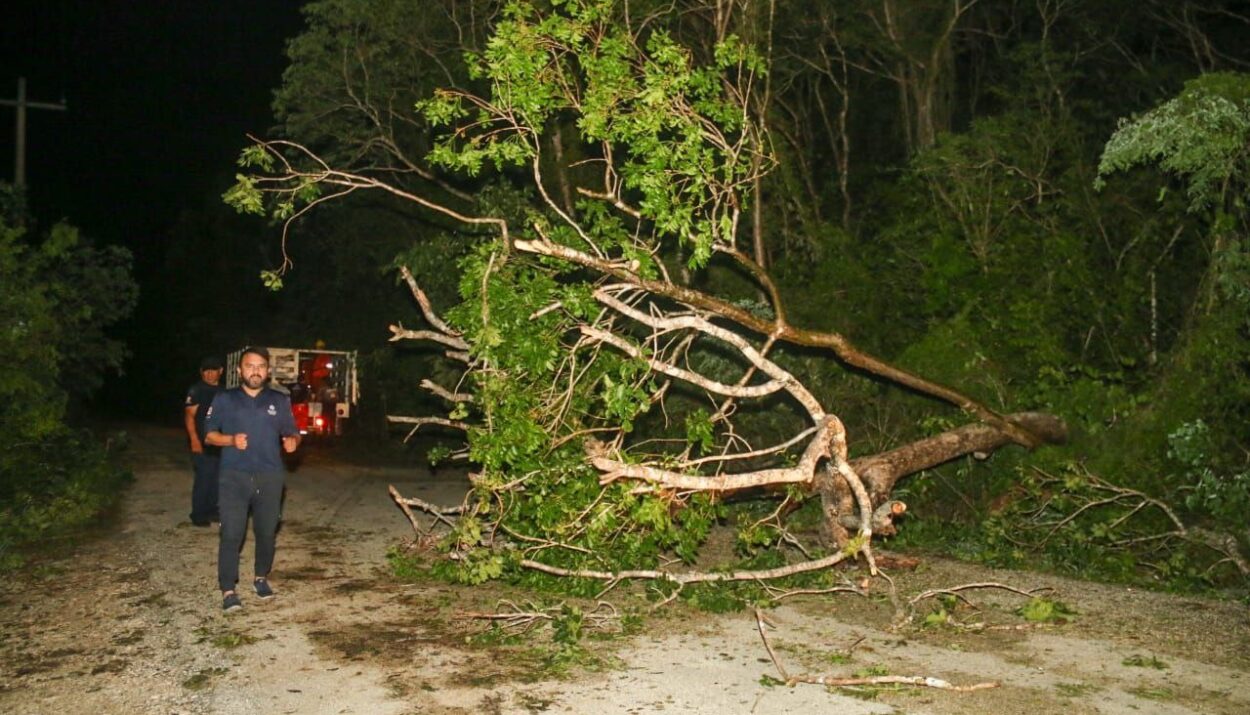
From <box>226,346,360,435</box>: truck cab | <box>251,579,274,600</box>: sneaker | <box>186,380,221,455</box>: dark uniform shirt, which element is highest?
<box>186,380,221,455</box>: dark uniform shirt

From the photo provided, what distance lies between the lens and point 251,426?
286 inches

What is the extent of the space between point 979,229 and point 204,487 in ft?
30.0

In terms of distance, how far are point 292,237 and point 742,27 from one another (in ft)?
59.6

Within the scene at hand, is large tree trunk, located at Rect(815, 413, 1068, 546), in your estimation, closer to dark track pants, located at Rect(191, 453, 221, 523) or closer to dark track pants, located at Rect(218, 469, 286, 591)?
dark track pants, located at Rect(218, 469, 286, 591)

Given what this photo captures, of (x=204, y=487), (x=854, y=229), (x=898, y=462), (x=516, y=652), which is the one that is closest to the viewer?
(x=516, y=652)

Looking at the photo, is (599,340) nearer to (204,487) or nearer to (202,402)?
(202,402)

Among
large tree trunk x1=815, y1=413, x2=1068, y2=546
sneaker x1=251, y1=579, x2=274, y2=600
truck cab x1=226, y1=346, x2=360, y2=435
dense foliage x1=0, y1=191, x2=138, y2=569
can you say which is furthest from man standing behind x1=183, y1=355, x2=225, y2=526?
truck cab x1=226, y1=346, x2=360, y2=435

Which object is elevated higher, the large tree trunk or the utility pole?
the utility pole

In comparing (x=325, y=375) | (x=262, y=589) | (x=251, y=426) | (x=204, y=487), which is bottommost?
(x=262, y=589)

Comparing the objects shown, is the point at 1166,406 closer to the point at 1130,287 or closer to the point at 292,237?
the point at 1130,287

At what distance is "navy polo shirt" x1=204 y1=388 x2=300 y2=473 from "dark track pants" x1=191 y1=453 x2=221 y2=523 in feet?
9.18

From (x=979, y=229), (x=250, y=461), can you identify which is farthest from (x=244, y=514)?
(x=979, y=229)

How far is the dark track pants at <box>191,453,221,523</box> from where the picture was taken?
32.7ft

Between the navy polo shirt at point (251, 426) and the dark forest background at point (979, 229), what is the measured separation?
19.3ft
